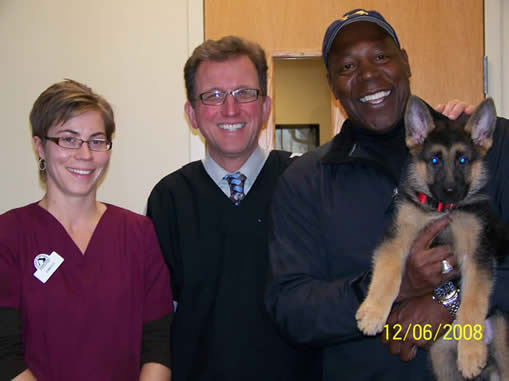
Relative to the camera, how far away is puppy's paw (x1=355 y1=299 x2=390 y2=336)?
1582 millimetres

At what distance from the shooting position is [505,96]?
3.24 metres

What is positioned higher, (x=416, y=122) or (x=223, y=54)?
(x=223, y=54)

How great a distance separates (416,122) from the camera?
184 centimetres

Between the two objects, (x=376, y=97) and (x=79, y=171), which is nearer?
(x=376, y=97)

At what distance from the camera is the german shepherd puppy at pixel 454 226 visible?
63.4 inches

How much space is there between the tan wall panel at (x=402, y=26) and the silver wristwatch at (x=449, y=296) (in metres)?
1.99

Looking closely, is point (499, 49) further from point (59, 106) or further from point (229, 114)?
point (59, 106)

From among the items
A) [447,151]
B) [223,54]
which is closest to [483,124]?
[447,151]

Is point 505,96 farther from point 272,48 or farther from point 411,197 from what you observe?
point 411,197

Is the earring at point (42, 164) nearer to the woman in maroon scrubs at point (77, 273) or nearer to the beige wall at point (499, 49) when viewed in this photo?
the woman in maroon scrubs at point (77, 273)

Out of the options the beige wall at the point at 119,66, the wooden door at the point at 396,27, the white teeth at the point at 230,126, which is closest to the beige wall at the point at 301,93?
the wooden door at the point at 396,27

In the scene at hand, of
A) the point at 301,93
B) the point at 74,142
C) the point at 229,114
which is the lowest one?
the point at 74,142

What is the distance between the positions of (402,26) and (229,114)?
1.74m

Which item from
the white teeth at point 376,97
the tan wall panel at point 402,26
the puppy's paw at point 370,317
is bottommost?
the puppy's paw at point 370,317
